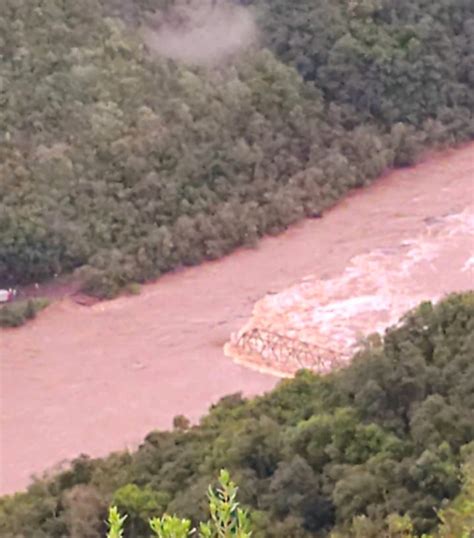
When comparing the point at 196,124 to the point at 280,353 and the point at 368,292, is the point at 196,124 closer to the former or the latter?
the point at 368,292

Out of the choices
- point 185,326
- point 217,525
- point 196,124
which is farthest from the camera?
point 196,124

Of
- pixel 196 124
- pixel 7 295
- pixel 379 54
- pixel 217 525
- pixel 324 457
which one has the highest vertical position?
pixel 379 54

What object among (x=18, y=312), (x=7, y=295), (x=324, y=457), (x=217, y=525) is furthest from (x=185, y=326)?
(x=217, y=525)

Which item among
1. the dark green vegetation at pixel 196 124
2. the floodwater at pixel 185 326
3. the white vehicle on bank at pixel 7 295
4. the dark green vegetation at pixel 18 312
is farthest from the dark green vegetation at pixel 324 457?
the dark green vegetation at pixel 196 124

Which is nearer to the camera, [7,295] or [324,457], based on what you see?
[324,457]

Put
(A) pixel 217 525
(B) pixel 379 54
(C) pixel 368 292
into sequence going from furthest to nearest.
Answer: (B) pixel 379 54
(C) pixel 368 292
(A) pixel 217 525
